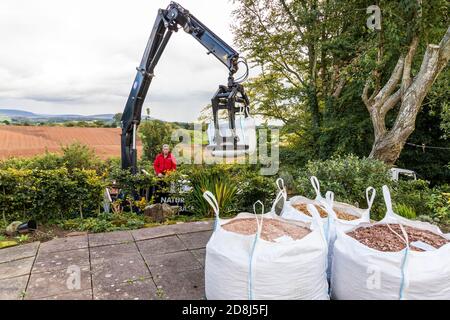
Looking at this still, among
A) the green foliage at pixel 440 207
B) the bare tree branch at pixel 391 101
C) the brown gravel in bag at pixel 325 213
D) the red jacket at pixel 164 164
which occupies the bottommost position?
the green foliage at pixel 440 207

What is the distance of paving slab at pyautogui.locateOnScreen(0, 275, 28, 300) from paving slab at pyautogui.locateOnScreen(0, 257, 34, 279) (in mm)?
99

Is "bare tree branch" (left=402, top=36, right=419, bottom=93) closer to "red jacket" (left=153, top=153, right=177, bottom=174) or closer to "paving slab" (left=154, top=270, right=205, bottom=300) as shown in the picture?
"red jacket" (left=153, top=153, right=177, bottom=174)

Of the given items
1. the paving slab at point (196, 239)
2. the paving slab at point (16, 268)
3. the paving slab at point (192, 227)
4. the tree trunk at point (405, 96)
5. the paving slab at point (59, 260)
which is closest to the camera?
the paving slab at point (16, 268)

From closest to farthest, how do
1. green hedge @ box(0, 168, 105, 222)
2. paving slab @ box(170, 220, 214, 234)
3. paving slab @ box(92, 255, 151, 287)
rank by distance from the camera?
paving slab @ box(92, 255, 151, 287), paving slab @ box(170, 220, 214, 234), green hedge @ box(0, 168, 105, 222)

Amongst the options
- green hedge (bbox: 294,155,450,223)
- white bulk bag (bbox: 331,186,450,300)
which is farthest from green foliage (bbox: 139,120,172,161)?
white bulk bag (bbox: 331,186,450,300)

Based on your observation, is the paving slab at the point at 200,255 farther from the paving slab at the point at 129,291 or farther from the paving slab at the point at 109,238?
the paving slab at the point at 109,238

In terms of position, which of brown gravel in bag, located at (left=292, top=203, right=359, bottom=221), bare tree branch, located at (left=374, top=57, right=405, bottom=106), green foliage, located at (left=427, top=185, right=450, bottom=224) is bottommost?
green foliage, located at (left=427, top=185, right=450, bottom=224)

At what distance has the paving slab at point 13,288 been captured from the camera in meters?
2.52

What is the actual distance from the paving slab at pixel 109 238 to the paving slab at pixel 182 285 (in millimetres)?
1131

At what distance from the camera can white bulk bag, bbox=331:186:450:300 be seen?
1.85m

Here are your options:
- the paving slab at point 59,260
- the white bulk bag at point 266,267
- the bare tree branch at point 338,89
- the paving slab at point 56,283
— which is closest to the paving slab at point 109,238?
the paving slab at point 59,260

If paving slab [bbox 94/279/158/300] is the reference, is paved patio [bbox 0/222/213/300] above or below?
above

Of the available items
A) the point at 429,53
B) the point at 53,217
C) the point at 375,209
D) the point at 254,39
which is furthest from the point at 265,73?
the point at 53,217

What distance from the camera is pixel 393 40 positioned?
6652mm
